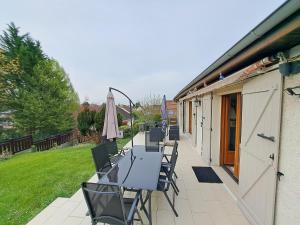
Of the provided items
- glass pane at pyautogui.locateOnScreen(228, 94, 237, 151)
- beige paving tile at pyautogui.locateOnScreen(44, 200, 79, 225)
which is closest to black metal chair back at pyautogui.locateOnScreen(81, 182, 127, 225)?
beige paving tile at pyautogui.locateOnScreen(44, 200, 79, 225)

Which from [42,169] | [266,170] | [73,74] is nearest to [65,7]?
[42,169]

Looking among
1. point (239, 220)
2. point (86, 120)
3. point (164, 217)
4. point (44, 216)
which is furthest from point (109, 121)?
point (86, 120)

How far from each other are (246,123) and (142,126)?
10.7 meters

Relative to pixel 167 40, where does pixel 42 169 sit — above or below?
below

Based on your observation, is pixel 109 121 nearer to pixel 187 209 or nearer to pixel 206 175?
pixel 187 209

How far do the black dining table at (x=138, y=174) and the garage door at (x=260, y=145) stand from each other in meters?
1.63

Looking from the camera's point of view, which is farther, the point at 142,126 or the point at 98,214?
the point at 142,126

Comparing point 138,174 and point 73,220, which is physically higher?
point 138,174

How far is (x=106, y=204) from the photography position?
2.13 meters

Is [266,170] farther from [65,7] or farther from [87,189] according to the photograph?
[65,7]

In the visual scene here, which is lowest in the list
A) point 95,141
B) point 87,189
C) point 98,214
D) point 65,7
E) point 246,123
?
point 95,141

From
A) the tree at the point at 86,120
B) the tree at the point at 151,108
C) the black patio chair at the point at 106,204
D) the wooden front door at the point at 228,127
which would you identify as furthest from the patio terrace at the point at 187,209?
the tree at the point at 151,108

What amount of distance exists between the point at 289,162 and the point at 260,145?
0.63 m

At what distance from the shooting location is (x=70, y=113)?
60.8 feet
